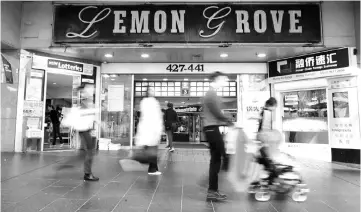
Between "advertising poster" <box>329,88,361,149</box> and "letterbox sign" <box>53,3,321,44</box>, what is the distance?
186 cm

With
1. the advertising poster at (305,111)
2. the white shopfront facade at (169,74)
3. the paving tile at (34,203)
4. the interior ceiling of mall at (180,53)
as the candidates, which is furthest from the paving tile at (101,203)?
the advertising poster at (305,111)

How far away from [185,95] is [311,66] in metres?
5.13

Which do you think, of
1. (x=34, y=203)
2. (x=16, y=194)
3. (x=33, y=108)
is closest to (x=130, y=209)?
(x=34, y=203)

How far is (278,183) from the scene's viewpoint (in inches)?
134

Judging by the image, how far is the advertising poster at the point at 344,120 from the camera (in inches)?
257

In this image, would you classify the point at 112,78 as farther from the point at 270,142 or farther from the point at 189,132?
the point at 270,142

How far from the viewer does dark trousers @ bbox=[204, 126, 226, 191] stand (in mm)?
3299

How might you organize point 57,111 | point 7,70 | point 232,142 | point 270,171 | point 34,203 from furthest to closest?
point 57,111 → point 7,70 → point 232,142 → point 270,171 → point 34,203

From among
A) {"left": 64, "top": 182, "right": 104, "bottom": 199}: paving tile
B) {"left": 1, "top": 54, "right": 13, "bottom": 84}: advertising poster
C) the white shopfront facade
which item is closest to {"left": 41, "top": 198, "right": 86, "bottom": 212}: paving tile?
{"left": 64, "top": 182, "right": 104, "bottom": 199}: paving tile

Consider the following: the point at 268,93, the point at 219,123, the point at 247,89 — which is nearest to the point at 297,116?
the point at 268,93

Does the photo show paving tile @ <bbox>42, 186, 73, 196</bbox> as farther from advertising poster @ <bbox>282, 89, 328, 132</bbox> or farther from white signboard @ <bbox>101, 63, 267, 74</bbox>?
advertising poster @ <bbox>282, 89, 328, 132</bbox>

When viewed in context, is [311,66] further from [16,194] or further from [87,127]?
[16,194]

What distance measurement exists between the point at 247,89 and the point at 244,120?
45.9 inches

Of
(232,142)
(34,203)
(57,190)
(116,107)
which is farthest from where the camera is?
(116,107)
